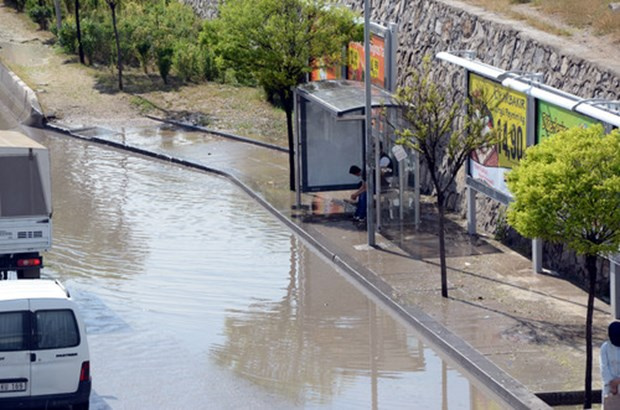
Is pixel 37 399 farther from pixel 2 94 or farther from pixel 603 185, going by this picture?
pixel 2 94

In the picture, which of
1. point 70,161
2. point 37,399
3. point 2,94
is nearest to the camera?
point 37,399

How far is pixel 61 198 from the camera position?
25.5 meters

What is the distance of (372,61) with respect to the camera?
25.9m

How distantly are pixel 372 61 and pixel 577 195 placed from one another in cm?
1336

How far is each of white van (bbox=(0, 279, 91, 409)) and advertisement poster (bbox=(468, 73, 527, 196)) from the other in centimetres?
802

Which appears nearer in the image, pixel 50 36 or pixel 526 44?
pixel 526 44

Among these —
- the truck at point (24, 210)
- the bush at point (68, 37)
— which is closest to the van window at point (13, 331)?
the truck at point (24, 210)

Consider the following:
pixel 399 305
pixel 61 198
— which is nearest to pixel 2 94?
pixel 61 198

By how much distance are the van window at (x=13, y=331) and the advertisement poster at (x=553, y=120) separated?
8.18m

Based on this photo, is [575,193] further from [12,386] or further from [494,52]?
[494,52]

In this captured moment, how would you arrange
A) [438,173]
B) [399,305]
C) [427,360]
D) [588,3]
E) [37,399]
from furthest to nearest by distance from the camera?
[438,173], [588,3], [399,305], [427,360], [37,399]

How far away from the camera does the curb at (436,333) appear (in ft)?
44.8

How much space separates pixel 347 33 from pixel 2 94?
1579 cm

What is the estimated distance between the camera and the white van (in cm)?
1275
